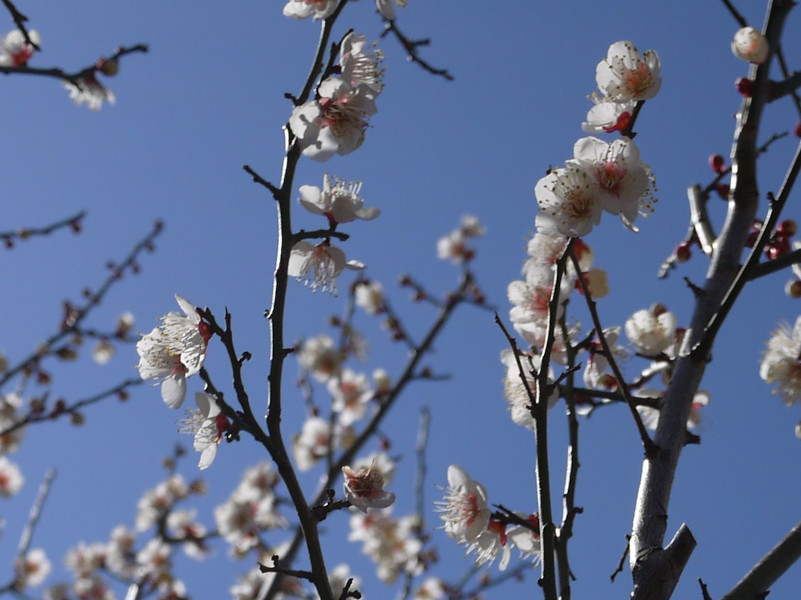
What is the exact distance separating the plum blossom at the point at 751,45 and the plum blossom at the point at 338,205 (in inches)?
42.6

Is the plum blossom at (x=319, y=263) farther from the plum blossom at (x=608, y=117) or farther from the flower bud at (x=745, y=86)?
the flower bud at (x=745, y=86)

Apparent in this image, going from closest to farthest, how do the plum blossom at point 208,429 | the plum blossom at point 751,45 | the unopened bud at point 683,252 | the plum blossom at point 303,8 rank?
the plum blossom at point 208,429
the plum blossom at point 303,8
the plum blossom at point 751,45
the unopened bud at point 683,252

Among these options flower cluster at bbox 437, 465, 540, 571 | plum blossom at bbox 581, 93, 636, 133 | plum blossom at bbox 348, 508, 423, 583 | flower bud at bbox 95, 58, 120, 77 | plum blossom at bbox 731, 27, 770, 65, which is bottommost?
flower cluster at bbox 437, 465, 540, 571

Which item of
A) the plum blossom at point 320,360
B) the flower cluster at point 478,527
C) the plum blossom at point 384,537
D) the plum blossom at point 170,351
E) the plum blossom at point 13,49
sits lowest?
the flower cluster at point 478,527

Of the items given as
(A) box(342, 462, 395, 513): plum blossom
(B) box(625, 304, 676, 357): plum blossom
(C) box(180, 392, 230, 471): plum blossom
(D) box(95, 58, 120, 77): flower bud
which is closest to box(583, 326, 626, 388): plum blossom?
(B) box(625, 304, 676, 357): plum blossom

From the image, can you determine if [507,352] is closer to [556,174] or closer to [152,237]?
[556,174]

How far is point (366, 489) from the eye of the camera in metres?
1.44

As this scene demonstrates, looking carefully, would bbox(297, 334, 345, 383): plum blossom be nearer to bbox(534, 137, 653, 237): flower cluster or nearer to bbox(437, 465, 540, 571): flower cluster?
bbox(437, 465, 540, 571): flower cluster

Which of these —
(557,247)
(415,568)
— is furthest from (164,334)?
(415,568)

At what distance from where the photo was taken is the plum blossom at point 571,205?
1.46m

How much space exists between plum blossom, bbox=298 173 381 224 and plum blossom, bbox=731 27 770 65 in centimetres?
108

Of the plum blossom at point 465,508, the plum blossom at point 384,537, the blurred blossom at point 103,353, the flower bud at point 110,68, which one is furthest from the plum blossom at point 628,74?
the blurred blossom at point 103,353

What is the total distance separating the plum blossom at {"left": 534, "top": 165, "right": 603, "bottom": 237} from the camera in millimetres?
1461

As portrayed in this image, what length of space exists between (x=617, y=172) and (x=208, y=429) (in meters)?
0.95
